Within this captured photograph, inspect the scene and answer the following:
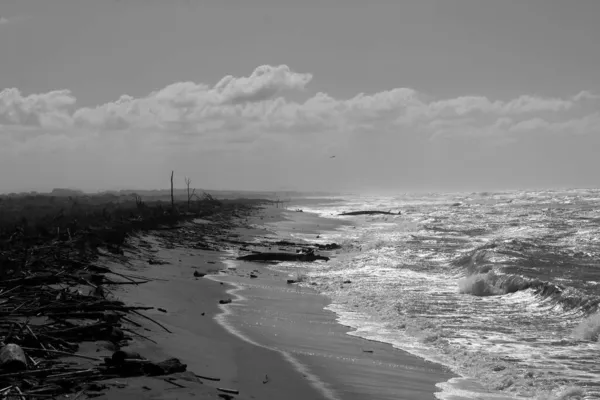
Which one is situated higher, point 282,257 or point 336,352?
point 336,352

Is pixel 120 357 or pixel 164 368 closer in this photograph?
pixel 120 357

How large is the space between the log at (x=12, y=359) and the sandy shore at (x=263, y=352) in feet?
3.21

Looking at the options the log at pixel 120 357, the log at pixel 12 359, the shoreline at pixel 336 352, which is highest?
the log at pixel 12 359

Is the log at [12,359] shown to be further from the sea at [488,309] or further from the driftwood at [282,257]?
the driftwood at [282,257]

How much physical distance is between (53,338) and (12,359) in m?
1.24

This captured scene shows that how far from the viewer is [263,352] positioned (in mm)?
9586

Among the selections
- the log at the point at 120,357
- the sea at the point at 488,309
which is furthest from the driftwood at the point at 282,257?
the log at the point at 120,357

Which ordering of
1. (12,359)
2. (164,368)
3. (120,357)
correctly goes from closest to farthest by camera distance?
(12,359) < (120,357) < (164,368)

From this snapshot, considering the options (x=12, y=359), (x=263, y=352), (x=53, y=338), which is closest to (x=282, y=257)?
(x=263, y=352)

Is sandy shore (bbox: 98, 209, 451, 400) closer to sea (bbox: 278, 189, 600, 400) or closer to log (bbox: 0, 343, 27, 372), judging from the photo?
sea (bbox: 278, 189, 600, 400)

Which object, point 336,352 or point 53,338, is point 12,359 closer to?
point 53,338

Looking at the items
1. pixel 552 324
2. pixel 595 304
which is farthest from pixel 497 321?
pixel 595 304

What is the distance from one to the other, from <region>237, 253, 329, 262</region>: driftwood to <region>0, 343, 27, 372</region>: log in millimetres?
20116

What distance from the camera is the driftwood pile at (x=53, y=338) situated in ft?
18.0
